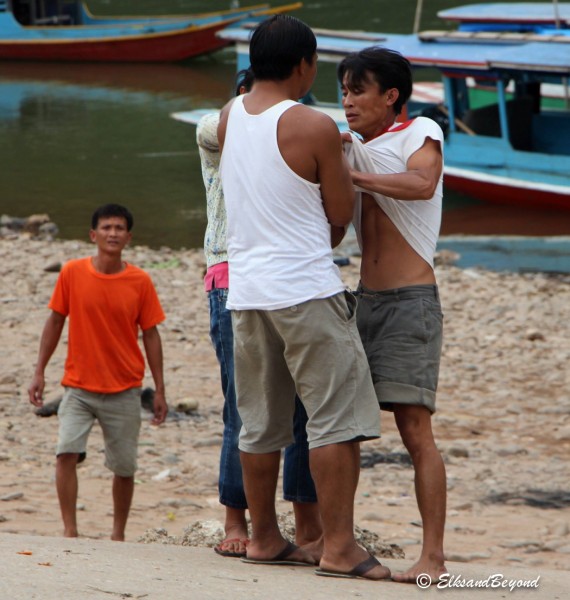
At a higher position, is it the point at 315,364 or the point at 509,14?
the point at 509,14

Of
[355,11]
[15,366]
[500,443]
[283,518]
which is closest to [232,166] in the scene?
[283,518]

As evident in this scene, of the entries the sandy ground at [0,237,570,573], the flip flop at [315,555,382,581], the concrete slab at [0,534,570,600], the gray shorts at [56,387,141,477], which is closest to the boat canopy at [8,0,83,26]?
the sandy ground at [0,237,570,573]

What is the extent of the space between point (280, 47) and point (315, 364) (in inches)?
36.6

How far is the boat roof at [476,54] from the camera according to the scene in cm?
1405

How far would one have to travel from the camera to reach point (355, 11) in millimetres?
33875

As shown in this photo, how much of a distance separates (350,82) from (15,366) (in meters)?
5.52

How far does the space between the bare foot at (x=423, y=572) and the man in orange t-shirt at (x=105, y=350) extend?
6.84ft

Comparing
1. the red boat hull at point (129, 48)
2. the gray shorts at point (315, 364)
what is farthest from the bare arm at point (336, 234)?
the red boat hull at point (129, 48)

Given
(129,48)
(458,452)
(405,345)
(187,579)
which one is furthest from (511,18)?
(187,579)

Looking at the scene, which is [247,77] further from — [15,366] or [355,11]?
[355,11]

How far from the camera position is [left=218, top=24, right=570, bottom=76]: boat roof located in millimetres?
14055

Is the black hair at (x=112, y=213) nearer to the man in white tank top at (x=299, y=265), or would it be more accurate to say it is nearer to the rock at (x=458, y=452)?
the man in white tank top at (x=299, y=265)

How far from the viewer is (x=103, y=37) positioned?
29906mm

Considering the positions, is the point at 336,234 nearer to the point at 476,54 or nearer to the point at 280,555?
the point at 280,555
